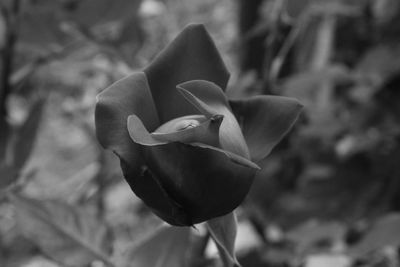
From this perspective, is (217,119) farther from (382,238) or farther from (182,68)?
(382,238)

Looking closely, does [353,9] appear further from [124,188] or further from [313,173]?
[124,188]

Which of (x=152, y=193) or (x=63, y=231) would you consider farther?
(x=63, y=231)

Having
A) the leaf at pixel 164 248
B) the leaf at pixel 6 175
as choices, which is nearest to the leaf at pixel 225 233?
the leaf at pixel 164 248

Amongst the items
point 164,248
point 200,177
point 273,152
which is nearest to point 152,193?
point 200,177

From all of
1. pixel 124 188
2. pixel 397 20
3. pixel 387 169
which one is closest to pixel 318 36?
pixel 397 20

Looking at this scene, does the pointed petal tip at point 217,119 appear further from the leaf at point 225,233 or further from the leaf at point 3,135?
the leaf at point 3,135

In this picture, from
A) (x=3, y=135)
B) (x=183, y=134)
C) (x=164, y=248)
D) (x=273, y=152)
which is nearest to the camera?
(x=183, y=134)
